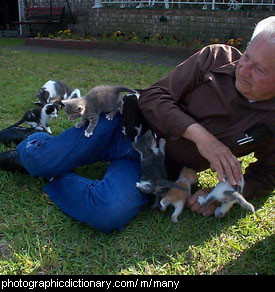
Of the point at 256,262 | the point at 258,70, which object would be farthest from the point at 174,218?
the point at 258,70

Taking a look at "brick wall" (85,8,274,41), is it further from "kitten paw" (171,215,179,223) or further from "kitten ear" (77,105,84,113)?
"kitten paw" (171,215,179,223)

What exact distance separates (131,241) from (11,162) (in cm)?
117

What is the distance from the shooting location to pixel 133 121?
228 cm

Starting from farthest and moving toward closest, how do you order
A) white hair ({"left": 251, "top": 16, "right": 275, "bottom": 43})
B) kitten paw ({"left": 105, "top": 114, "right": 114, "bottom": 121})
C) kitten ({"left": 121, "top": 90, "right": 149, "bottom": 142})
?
kitten paw ({"left": 105, "top": 114, "right": 114, "bottom": 121}), kitten ({"left": 121, "top": 90, "right": 149, "bottom": 142}), white hair ({"left": 251, "top": 16, "right": 275, "bottom": 43})

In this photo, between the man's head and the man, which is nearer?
the man's head

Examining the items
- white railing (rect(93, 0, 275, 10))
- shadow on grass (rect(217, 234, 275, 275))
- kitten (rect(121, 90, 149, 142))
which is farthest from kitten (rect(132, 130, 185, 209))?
white railing (rect(93, 0, 275, 10))

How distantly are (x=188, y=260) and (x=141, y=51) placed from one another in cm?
757

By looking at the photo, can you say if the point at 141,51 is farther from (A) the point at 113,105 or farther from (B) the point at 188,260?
(B) the point at 188,260

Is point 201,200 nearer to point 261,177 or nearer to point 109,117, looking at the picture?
A: point 261,177

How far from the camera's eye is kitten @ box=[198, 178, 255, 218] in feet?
6.63

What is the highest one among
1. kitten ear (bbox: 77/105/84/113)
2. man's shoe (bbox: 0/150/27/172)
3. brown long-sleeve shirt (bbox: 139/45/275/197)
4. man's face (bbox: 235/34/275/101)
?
man's face (bbox: 235/34/275/101)

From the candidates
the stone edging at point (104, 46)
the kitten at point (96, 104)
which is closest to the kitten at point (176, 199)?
the kitten at point (96, 104)

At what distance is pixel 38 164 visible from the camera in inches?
90.4

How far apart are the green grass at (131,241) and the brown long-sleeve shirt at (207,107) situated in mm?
450
